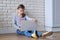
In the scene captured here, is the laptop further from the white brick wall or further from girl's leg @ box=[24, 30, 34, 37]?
the white brick wall

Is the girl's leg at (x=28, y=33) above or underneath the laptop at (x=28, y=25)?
underneath

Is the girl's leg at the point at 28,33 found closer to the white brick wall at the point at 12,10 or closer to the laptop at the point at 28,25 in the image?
the laptop at the point at 28,25

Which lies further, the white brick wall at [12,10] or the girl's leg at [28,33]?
the white brick wall at [12,10]

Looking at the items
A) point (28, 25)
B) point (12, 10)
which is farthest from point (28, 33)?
point (12, 10)

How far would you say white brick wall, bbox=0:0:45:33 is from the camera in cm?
360

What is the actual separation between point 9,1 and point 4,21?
0.45 meters

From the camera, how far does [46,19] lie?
3.73 metres

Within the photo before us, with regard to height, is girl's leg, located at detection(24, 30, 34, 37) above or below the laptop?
below

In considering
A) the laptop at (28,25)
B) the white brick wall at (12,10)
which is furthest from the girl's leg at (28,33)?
the white brick wall at (12,10)

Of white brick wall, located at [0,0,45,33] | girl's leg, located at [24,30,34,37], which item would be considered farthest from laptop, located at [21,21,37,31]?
white brick wall, located at [0,0,45,33]

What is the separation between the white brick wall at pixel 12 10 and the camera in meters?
3.60

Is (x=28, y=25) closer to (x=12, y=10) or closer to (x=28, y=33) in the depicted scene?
(x=28, y=33)

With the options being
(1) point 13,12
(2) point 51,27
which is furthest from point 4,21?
(2) point 51,27

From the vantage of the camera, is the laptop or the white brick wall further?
the white brick wall
